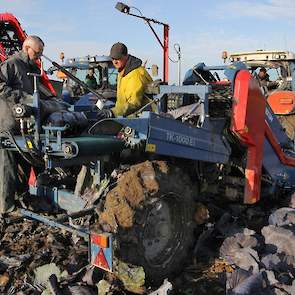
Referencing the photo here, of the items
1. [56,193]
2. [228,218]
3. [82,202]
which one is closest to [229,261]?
[228,218]

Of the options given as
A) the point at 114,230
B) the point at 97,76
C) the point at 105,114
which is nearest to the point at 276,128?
the point at 105,114

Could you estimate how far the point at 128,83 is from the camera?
5.23 meters

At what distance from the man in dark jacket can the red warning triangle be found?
1654mm

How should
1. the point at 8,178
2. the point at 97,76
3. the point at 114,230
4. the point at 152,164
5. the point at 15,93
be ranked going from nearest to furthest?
the point at 114,230 → the point at 152,164 → the point at 15,93 → the point at 8,178 → the point at 97,76

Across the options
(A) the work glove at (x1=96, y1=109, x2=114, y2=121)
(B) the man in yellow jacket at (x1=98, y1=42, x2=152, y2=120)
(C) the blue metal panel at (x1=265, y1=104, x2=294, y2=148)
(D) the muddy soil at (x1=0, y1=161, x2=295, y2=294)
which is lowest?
(D) the muddy soil at (x1=0, y1=161, x2=295, y2=294)

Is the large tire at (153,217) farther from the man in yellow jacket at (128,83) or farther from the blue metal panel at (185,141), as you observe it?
the man in yellow jacket at (128,83)

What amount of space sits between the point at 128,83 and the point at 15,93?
125 cm

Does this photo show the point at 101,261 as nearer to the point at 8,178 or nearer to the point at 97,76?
the point at 8,178

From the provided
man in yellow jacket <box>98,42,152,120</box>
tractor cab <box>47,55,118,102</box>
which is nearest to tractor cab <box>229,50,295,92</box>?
tractor cab <box>47,55,118,102</box>

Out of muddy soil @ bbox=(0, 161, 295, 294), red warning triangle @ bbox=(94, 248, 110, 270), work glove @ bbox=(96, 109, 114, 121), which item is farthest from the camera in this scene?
work glove @ bbox=(96, 109, 114, 121)

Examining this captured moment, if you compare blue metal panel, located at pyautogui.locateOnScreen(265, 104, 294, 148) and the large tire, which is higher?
blue metal panel, located at pyautogui.locateOnScreen(265, 104, 294, 148)

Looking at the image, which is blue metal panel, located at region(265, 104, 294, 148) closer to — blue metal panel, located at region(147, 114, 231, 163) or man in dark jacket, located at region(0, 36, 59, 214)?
blue metal panel, located at region(147, 114, 231, 163)

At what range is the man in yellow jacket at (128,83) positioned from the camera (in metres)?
5.10

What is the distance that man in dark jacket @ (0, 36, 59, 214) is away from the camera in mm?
4652
